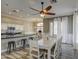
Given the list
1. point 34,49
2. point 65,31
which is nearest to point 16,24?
point 65,31

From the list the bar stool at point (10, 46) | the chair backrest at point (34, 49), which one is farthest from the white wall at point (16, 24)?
the chair backrest at point (34, 49)

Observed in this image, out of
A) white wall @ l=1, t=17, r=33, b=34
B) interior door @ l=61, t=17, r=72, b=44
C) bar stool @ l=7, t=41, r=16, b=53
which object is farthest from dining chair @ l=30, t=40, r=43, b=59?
interior door @ l=61, t=17, r=72, b=44

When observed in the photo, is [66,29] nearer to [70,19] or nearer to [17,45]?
[70,19]

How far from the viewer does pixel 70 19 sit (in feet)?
28.5

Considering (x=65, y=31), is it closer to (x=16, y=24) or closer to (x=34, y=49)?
(x=16, y=24)

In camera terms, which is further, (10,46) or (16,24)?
(16,24)

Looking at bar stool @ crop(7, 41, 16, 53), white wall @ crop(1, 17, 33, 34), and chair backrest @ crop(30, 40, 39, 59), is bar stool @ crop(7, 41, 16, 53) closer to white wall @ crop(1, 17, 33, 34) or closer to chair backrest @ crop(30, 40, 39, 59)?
white wall @ crop(1, 17, 33, 34)

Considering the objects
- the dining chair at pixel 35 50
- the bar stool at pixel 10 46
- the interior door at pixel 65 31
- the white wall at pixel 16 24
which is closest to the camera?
the dining chair at pixel 35 50

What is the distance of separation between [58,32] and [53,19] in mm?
1512

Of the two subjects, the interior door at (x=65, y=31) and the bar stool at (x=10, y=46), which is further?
the interior door at (x=65, y=31)

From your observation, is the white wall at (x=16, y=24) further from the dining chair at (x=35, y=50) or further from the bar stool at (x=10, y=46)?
the dining chair at (x=35, y=50)

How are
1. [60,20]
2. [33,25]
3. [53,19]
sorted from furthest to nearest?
1. [33,25]
2. [53,19]
3. [60,20]

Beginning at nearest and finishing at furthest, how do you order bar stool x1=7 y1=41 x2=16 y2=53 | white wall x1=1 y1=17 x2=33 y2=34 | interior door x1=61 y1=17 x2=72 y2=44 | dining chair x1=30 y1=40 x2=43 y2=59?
dining chair x1=30 y1=40 x2=43 y2=59, bar stool x1=7 y1=41 x2=16 y2=53, white wall x1=1 y1=17 x2=33 y2=34, interior door x1=61 y1=17 x2=72 y2=44

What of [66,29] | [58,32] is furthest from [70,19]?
[58,32]
